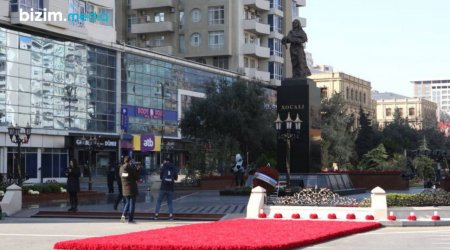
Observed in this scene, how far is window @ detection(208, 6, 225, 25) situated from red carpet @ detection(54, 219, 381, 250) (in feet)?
209

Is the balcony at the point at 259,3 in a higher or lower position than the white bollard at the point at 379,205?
higher

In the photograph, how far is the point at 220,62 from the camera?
8325cm

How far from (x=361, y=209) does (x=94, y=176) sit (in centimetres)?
4900

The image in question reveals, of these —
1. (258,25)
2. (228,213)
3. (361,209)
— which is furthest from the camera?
(258,25)

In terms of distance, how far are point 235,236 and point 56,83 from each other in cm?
4946

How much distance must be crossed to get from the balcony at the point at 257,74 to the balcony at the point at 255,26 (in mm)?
4505

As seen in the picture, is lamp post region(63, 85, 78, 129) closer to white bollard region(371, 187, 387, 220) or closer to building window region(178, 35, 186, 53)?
building window region(178, 35, 186, 53)

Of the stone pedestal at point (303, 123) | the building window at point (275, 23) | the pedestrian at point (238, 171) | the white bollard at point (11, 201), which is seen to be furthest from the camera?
the building window at point (275, 23)

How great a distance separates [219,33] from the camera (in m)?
82.0

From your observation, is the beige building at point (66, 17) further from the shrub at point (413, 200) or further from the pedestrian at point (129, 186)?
the shrub at point (413, 200)

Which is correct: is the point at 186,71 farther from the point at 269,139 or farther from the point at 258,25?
the point at 269,139

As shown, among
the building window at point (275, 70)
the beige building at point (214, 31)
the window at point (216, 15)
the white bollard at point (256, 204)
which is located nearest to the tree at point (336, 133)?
the beige building at point (214, 31)

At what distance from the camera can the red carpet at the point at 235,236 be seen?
44.1 feet

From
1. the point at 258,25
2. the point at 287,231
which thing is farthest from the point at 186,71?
Answer: the point at 287,231
